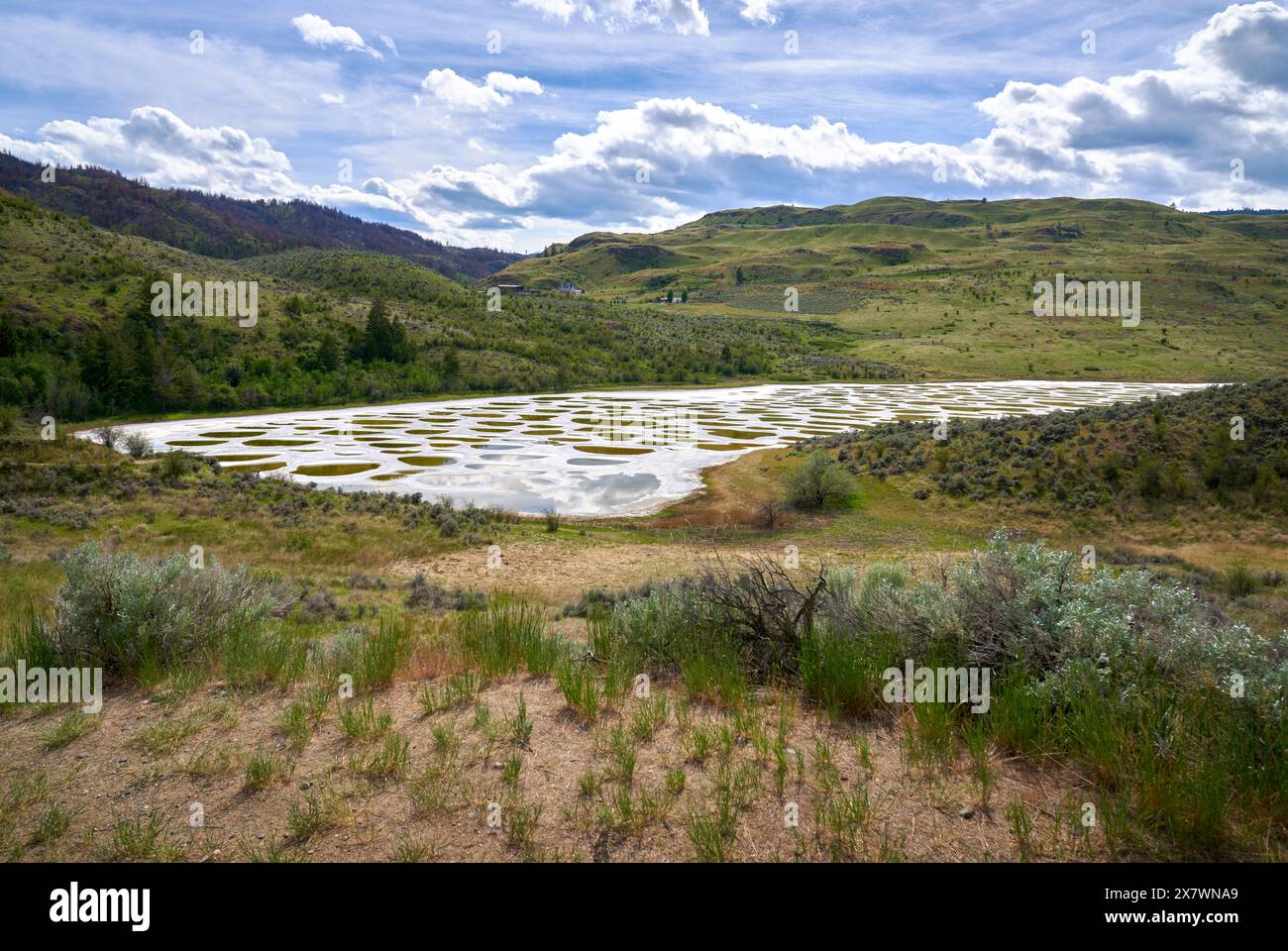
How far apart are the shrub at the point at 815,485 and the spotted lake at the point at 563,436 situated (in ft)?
15.6

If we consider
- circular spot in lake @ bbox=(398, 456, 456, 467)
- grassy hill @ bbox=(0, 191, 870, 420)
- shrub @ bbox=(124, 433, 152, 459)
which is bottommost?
circular spot in lake @ bbox=(398, 456, 456, 467)

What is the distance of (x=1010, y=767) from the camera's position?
13.6 feet

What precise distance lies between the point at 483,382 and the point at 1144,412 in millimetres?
55933

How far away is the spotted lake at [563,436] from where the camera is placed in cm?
2972

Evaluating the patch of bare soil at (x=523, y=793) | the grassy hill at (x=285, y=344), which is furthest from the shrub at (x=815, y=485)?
the grassy hill at (x=285, y=344)

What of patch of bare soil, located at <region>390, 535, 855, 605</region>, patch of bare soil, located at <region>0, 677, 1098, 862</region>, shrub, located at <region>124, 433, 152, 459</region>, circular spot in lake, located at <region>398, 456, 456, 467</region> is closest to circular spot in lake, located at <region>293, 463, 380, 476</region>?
circular spot in lake, located at <region>398, 456, 456, 467</region>

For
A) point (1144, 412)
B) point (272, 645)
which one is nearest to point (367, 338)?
point (1144, 412)

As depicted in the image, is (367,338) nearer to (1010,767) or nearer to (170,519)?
(170,519)

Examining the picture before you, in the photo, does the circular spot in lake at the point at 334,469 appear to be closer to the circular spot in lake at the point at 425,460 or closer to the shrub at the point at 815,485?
the circular spot in lake at the point at 425,460

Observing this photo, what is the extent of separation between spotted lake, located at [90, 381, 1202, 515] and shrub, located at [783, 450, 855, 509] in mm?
4742

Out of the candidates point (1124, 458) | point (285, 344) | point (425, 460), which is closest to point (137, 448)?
point (425, 460)

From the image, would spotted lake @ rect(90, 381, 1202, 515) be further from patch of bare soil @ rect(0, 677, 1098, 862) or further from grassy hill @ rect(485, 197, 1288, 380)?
grassy hill @ rect(485, 197, 1288, 380)

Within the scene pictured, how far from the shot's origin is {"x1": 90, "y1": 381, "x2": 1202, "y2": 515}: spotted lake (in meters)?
29.7

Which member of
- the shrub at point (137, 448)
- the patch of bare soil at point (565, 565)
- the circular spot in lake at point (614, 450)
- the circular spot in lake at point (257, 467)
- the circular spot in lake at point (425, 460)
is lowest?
the patch of bare soil at point (565, 565)
